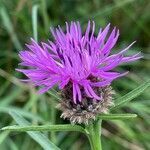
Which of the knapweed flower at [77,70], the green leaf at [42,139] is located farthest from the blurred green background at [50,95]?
the knapweed flower at [77,70]

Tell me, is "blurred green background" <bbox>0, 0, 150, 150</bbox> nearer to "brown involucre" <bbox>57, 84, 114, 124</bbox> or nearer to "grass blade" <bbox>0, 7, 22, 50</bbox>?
"grass blade" <bbox>0, 7, 22, 50</bbox>

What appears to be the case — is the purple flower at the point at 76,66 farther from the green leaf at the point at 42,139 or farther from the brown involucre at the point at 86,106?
the green leaf at the point at 42,139

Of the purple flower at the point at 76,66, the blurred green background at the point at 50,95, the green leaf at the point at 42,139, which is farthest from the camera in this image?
the blurred green background at the point at 50,95

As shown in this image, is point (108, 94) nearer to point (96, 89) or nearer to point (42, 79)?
point (96, 89)

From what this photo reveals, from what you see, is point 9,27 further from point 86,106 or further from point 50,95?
point 86,106

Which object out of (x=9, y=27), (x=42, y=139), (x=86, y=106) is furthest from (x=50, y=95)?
(x=86, y=106)
